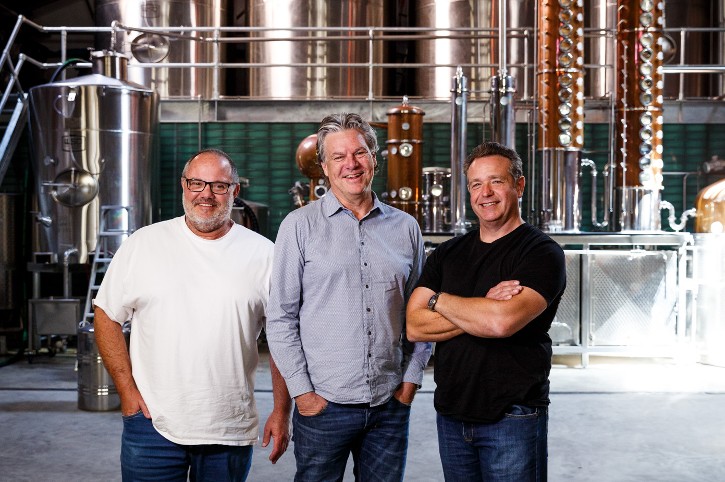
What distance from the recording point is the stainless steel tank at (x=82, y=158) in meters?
8.92

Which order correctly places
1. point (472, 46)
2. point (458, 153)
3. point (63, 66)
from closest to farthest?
point (458, 153)
point (63, 66)
point (472, 46)

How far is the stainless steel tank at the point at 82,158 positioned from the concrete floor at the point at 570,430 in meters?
1.52

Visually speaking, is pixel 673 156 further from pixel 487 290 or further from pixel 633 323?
pixel 487 290

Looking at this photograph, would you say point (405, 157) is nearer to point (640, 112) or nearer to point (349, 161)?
point (640, 112)

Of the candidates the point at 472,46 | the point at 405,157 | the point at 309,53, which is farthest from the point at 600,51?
the point at 405,157

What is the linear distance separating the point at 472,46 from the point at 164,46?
3.56m

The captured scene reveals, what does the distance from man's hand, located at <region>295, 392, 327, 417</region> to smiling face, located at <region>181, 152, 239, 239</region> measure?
0.55m

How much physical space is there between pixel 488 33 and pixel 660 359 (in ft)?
13.9

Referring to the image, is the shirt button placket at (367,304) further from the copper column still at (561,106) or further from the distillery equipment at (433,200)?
the distillery equipment at (433,200)

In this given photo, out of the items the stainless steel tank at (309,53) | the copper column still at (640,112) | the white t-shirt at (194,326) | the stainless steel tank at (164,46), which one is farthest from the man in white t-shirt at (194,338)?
the stainless steel tank at (309,53)

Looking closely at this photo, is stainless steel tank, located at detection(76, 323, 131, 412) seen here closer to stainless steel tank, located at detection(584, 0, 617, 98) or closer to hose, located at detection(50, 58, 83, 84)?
hose, located at detection(50, 58, 83, 84)

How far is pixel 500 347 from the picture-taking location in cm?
258

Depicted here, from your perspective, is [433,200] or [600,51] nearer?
[433,200]

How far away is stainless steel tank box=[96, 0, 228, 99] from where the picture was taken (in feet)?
34.5
